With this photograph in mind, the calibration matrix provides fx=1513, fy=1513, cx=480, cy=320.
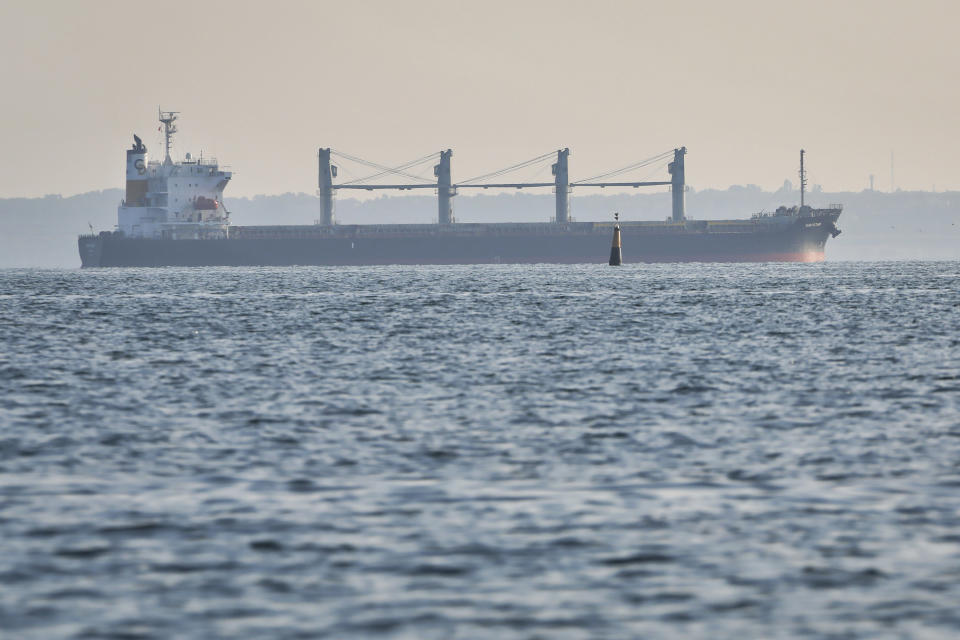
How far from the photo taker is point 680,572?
11.2 m

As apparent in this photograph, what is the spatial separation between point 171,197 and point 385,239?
21.7m

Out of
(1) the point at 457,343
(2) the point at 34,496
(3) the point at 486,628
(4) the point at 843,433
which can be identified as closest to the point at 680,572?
(3) the point at 486,628

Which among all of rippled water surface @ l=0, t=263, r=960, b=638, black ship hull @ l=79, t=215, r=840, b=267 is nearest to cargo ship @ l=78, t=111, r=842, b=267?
black ship hull @ l=79, t=215, r=840, b=267

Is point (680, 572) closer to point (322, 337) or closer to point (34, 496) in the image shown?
point (34, 496)

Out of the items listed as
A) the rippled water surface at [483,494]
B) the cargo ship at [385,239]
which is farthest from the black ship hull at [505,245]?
the rippled water surface at [483,494]

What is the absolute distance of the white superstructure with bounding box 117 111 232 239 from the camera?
15112 cm

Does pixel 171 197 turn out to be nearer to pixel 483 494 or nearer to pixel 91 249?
pixel 91 249

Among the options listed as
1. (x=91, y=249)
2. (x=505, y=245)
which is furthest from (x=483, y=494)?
(x=91, y=249)

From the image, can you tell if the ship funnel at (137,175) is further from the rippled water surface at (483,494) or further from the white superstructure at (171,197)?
the rippled water surface at (483,494)

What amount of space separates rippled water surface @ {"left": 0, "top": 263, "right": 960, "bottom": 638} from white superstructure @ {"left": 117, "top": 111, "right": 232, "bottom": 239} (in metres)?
120

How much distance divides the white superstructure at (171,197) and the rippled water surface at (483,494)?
120 meters

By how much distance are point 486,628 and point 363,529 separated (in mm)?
3318

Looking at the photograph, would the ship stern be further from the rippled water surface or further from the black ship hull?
the rippled water surface

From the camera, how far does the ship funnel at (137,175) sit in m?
152
